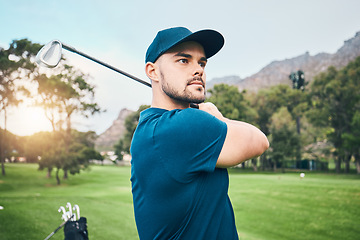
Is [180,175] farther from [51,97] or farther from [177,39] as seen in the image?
[51,97]

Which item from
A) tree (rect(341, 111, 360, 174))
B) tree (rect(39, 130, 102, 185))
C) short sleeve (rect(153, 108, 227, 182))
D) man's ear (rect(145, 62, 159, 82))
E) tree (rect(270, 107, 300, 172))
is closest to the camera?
short sleeve (rect(153, 108, 227, 182))

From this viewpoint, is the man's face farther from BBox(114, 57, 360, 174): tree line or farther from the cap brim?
BBox(114, 57, 360, 174): tree line

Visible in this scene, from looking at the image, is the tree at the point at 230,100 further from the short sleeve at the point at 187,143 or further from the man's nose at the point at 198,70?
the short sleeve at the point at 187,143

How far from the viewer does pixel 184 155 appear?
3.67 ft

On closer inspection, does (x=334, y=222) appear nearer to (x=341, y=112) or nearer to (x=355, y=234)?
(x=355, y=234)

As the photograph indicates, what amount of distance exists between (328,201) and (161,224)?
13.7 meters

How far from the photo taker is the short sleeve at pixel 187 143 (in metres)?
1.11

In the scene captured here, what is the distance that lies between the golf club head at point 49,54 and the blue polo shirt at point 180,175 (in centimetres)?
113

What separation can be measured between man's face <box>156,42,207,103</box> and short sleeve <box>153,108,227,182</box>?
195mm

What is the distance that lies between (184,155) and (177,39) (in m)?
0.54

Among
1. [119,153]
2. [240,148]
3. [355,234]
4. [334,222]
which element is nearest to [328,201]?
[334,222]

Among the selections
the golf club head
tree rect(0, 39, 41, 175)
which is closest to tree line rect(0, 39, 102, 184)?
tree rect(0, 39, 41, 175)

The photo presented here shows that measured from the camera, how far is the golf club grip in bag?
4977 millimetres

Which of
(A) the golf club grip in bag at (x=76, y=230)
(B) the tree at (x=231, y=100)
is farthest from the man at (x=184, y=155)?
(B) the tree at (x=231, y=100)
